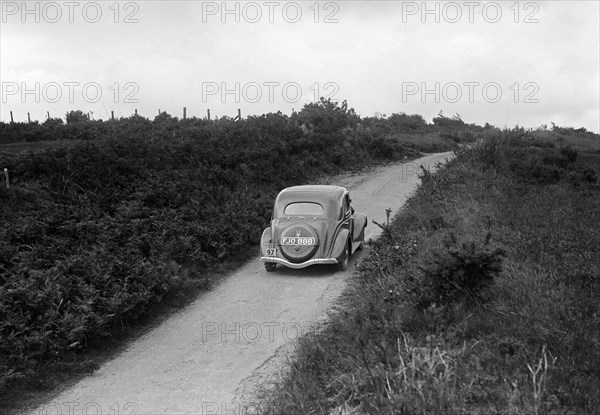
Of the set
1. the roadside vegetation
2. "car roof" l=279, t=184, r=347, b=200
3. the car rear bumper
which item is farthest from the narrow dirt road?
"car roof" l=279, t=184, r=347, b=200

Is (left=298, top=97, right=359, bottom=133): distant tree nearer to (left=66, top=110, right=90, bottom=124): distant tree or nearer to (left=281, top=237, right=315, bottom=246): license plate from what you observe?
(left=66, top=110, right=90, bottom=124): distant tree

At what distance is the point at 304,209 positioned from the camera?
12914mm

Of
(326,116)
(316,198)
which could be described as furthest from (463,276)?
(326,116)

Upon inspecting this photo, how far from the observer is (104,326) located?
9430 millimetres

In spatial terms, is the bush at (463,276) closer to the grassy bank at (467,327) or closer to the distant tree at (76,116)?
the grassy bank at (467,327)

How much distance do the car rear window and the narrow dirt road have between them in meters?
1.35

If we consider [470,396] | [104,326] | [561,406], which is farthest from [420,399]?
[104,326]

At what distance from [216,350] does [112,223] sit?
5.40 metres

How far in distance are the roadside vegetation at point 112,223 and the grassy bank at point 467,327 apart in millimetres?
3905

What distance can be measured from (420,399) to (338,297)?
551 centimetres

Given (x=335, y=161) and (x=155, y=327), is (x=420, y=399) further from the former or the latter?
(x=335, y=161)

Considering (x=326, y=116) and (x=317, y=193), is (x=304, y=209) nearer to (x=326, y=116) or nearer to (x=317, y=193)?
(x=317, y=193)

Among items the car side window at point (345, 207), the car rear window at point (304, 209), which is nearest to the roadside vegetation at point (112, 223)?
the car rear window at point (304, 209)

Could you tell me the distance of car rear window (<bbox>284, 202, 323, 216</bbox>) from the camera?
12797mm
